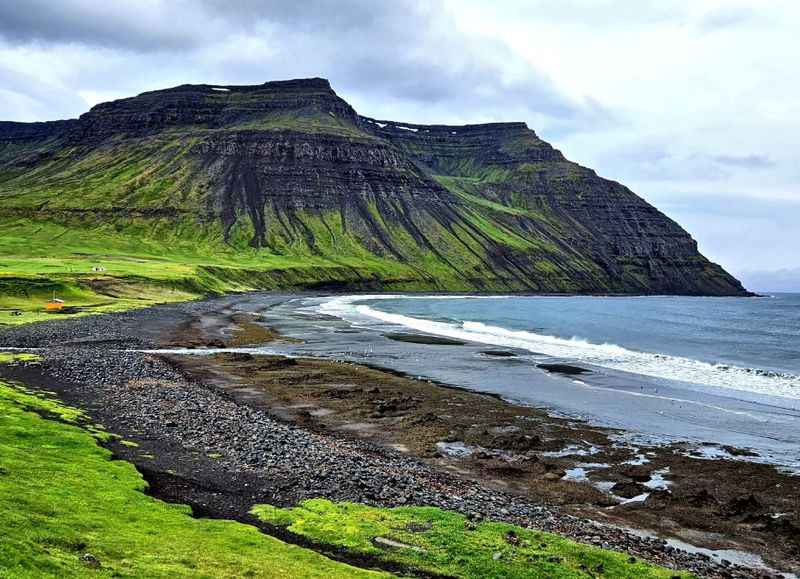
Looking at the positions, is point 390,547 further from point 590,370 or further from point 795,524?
point 590,370

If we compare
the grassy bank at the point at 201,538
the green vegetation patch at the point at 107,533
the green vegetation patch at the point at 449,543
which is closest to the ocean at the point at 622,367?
the green vegetation patch at the point at 449,543

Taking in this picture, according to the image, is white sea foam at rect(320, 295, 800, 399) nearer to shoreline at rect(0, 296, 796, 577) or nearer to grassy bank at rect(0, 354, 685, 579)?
shoreline at rect(0, 296, 796, 577)

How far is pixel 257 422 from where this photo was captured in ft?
125

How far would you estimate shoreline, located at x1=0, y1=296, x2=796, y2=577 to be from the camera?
24933mm

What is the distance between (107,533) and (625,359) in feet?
231

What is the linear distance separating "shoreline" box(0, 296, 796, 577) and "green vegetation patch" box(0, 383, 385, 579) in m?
2.44

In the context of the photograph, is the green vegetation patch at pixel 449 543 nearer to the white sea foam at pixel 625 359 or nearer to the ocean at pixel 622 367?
the ocean at pixel 622 367

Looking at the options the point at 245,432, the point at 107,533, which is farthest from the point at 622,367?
the point at 107,533

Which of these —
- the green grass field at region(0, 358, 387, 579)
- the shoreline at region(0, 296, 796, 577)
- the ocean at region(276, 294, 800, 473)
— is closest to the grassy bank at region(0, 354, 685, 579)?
the green grass field at region(0, 358, 387, 579)

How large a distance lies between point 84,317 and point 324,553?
82.8 m

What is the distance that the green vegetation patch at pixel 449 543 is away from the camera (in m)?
19.9

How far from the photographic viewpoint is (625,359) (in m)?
78.2

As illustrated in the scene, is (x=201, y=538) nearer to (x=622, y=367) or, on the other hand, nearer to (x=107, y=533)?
(x=107, y=533)

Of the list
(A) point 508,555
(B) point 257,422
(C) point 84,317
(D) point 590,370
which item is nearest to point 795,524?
(A) point 508,555
